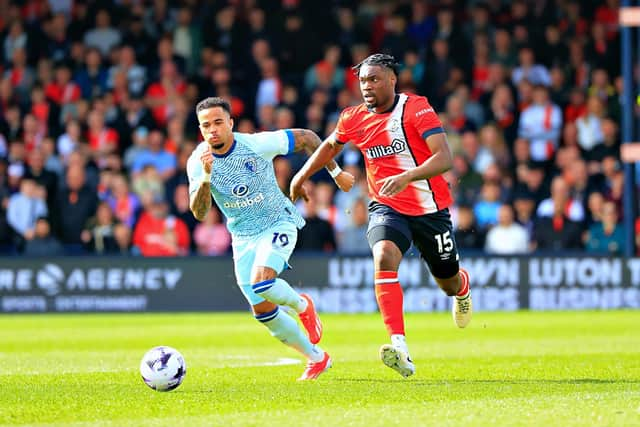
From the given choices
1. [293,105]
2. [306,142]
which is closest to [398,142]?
[306,142]

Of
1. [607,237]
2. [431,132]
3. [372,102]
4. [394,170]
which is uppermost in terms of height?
[372,102]

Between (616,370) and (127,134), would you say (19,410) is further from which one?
(127,134)

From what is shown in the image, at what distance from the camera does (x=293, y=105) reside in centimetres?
2112

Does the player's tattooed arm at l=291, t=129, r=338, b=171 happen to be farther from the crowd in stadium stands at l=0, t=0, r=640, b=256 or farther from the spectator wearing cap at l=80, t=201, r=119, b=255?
the spectator wearing cap at l=80, t=201, r=119, b=255

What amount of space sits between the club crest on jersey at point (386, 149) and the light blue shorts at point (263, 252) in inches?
32.7

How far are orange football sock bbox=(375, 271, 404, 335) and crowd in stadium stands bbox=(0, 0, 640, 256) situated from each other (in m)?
9.60

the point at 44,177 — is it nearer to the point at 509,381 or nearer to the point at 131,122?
the point at 131,122

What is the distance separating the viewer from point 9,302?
1917cm

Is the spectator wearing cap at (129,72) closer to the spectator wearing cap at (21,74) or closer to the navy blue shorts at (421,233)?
the spectator wearing cap at (21,74)

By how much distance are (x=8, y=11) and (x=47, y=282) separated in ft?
21.4

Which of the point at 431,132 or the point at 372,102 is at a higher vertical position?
the point at 372,102

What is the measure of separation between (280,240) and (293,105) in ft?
39.4

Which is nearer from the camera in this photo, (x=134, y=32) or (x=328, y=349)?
(x=328, y=349)

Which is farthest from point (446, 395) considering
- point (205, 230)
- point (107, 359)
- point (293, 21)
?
point (293, 21)
